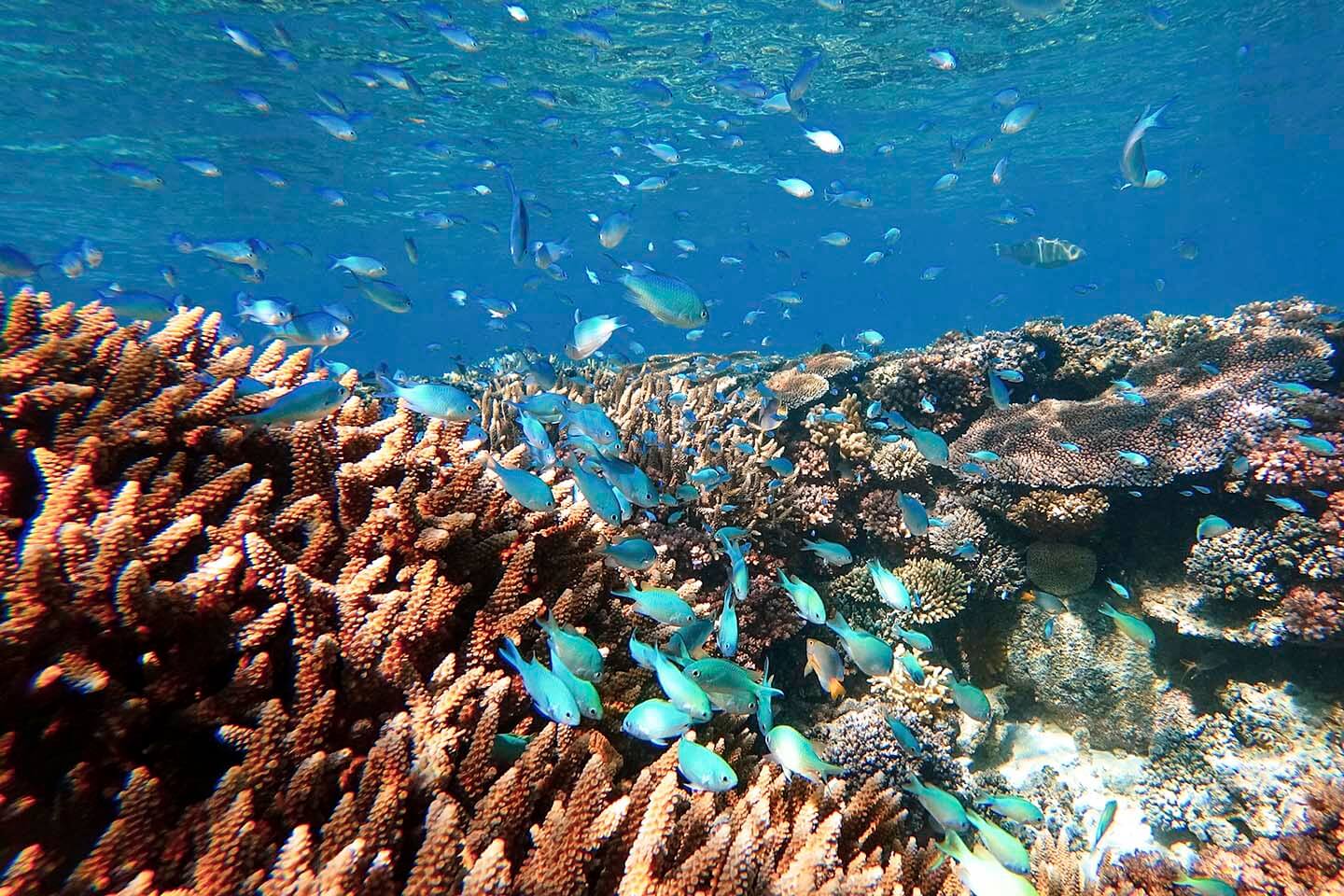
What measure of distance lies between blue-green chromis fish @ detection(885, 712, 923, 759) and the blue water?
8.92 metres

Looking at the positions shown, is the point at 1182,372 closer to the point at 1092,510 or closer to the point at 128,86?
the point at 1092,510

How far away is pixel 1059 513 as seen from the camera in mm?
5805

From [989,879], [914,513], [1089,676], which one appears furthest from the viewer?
[1089,676]

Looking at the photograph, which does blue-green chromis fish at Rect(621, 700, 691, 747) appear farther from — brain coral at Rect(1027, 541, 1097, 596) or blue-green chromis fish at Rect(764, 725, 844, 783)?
brain coral at Rect(1027, 541, 1097, 596)

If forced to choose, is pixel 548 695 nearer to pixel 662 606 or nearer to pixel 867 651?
pixel 662 606

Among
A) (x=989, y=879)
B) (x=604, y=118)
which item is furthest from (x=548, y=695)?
(x=604, y=118)

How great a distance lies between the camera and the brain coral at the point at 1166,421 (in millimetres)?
5781

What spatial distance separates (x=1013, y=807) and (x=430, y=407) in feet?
13.4

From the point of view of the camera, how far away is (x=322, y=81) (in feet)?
76.3

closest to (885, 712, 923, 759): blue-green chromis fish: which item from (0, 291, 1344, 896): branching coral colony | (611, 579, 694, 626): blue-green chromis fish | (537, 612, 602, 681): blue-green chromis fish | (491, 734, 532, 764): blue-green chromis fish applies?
(0, 291, 1344, 896): branching coral colony

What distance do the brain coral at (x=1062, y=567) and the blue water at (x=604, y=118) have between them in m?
8.61

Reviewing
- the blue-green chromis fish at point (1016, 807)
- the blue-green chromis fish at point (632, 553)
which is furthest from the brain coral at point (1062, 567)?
the blue-green chromis fish at point (632, 553)

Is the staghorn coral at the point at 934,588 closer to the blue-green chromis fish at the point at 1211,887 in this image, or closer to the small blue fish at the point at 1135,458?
the small blue fish at the point at 1135,458

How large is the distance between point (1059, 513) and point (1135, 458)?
830mm
